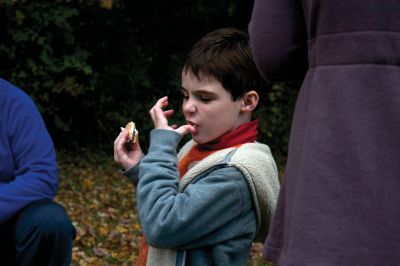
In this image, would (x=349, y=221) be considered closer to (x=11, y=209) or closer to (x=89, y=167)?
(x=11, y=209)

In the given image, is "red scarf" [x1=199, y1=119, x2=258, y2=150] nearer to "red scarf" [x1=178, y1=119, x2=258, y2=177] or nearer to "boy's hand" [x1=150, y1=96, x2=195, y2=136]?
"red scarf" [x1=178, y1=119, x2=258, y2=177]

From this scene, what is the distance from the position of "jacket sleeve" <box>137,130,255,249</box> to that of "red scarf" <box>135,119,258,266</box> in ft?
0.53

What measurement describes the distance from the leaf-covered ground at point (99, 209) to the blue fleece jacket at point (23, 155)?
6.42 ft

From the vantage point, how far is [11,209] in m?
3.11

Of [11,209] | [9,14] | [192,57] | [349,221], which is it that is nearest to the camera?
[349,221]

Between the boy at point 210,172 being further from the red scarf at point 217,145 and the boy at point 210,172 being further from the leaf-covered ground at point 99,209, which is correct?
the leaf-covered ground at point 99,209

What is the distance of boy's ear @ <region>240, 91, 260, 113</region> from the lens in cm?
242

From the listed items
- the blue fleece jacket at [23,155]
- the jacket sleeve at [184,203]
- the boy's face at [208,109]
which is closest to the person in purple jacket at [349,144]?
the jacket sleeve at [184,203]

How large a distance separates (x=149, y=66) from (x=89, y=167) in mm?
1711

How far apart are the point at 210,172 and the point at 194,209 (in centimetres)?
16

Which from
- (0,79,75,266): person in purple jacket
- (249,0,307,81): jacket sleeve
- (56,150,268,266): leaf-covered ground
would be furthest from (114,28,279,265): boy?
(56,150,268,266): leaf-covered ground

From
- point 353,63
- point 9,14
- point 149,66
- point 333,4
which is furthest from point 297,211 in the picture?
point 149,66

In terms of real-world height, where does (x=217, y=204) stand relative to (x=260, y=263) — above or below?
above

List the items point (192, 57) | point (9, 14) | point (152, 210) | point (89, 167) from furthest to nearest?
point (89, 167) < point (9, 14) < point (192, 57) < point (152, 210)
